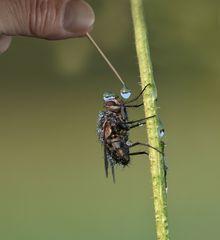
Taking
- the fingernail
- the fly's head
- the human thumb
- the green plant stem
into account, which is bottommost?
the green plant stem

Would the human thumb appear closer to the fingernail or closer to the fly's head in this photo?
the fingernail

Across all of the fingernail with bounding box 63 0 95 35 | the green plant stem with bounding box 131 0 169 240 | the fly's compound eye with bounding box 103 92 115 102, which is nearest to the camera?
the green plant stem with bounding box 131 0 169 240

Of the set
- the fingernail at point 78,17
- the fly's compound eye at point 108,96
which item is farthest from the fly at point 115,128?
the fingernail at point 78,17

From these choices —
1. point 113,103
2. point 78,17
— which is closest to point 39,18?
point 78,17

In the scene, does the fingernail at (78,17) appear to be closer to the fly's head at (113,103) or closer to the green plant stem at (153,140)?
the fly's head at (113,103)

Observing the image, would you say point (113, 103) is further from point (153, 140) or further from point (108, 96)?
point (153, 140)

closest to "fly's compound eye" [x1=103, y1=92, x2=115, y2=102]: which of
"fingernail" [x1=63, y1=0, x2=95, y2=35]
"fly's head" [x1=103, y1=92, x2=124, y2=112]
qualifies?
"fly's head" [x1=103, y1=92, x2=124, y2=112]

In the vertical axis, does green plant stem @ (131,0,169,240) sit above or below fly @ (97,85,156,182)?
below

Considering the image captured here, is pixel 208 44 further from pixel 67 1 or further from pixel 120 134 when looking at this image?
pixel 120 134
